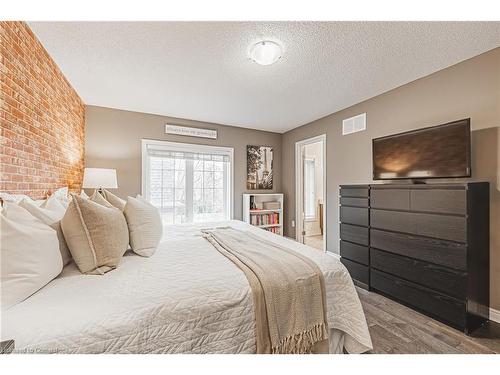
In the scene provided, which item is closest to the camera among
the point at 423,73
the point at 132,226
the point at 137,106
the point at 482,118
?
the point at 132,226

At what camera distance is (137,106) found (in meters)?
3.41

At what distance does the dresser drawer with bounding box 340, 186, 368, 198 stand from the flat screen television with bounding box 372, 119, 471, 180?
0.29 metres

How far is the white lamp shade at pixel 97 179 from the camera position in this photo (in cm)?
283

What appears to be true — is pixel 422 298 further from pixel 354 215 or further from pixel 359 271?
pixel 354 215

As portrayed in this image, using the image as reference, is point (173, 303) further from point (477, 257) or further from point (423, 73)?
point (423, 73)

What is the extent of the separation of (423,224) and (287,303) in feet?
5.59

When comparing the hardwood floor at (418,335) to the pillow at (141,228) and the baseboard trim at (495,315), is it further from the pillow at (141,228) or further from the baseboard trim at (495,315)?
the pillow at (141,228)

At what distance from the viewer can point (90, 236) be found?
1.25 m

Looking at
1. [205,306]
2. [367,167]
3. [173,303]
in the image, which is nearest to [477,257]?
[367,167]


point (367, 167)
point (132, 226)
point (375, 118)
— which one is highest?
point (375, 118)

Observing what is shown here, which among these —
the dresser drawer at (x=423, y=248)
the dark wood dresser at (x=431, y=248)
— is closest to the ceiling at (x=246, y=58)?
the dark wood dresser at (x=431, y=248)

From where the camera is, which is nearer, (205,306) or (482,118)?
(205,306)

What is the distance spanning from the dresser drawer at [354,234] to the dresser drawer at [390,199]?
13.6 inches
